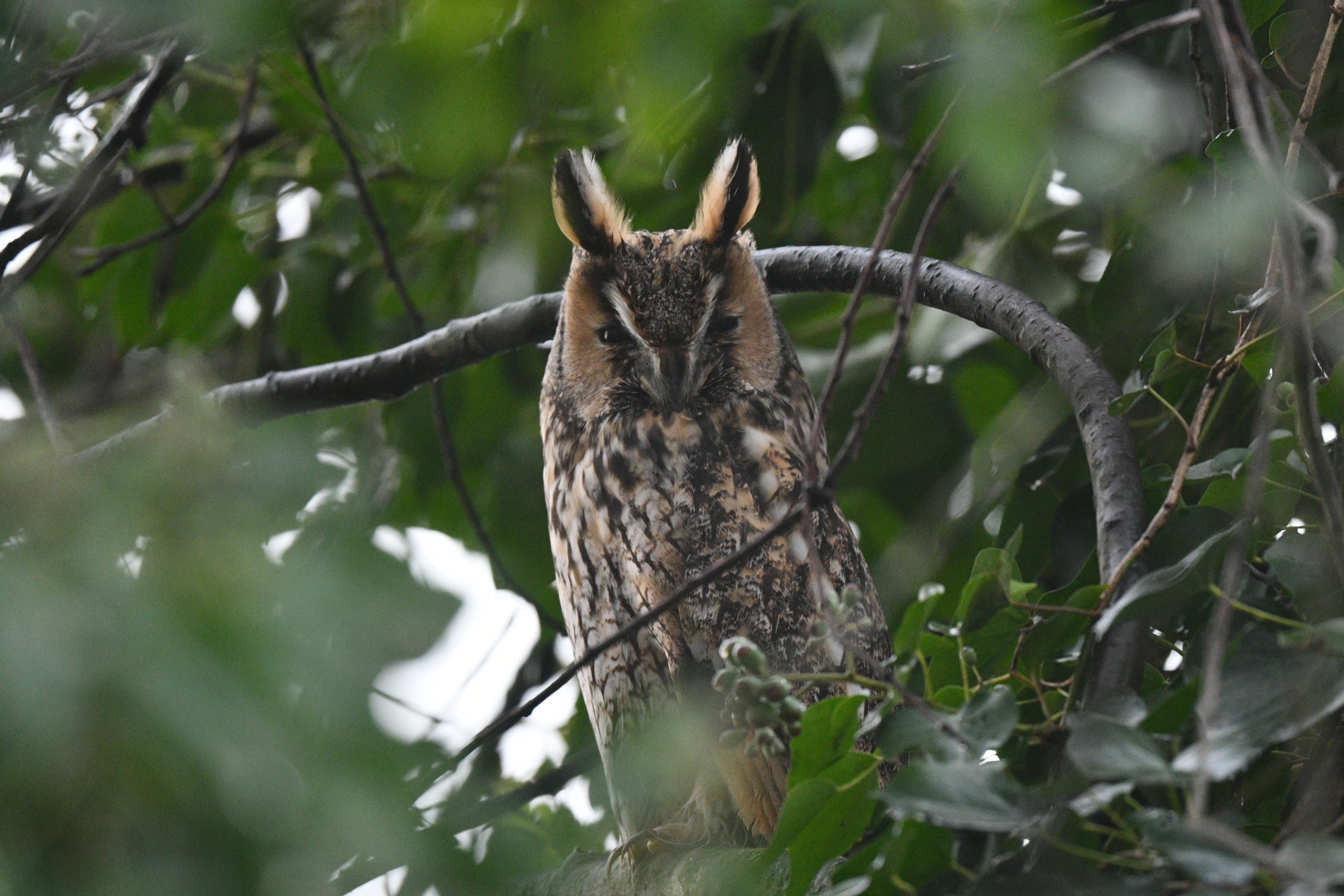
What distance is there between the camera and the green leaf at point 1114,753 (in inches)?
26.5

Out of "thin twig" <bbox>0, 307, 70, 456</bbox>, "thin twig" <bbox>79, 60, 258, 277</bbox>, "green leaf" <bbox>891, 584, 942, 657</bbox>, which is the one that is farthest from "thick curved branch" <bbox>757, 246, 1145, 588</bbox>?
"thin twig" <bbox>79, 60, 258, 277</bbox>

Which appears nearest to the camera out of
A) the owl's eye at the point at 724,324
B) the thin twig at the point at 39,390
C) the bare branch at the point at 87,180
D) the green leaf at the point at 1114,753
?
the green leaf at the point at 1114,753

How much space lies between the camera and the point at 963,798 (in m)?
0.71

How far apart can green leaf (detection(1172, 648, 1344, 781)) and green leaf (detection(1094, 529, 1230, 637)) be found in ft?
0.27

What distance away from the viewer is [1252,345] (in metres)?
1.03

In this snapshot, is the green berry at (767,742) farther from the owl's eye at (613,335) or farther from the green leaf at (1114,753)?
the owl's eye at (613,335)

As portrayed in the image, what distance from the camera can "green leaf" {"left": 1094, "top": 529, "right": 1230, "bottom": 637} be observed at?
82 cm

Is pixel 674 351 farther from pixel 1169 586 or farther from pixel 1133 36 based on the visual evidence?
pixel 1169 586

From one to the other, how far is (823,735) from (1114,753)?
0.22 metres

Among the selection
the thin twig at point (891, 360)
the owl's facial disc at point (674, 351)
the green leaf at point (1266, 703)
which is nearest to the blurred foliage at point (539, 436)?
the green leaf at point (1266, 703)

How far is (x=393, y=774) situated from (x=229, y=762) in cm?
10

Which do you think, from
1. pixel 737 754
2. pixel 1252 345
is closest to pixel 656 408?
pixel 737 754

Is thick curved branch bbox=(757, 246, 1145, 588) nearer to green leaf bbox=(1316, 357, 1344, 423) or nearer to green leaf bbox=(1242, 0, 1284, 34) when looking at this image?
green leaf bbox=(1316, 357, 1344, 423)

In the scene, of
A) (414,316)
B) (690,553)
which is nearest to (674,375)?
(690,553)
